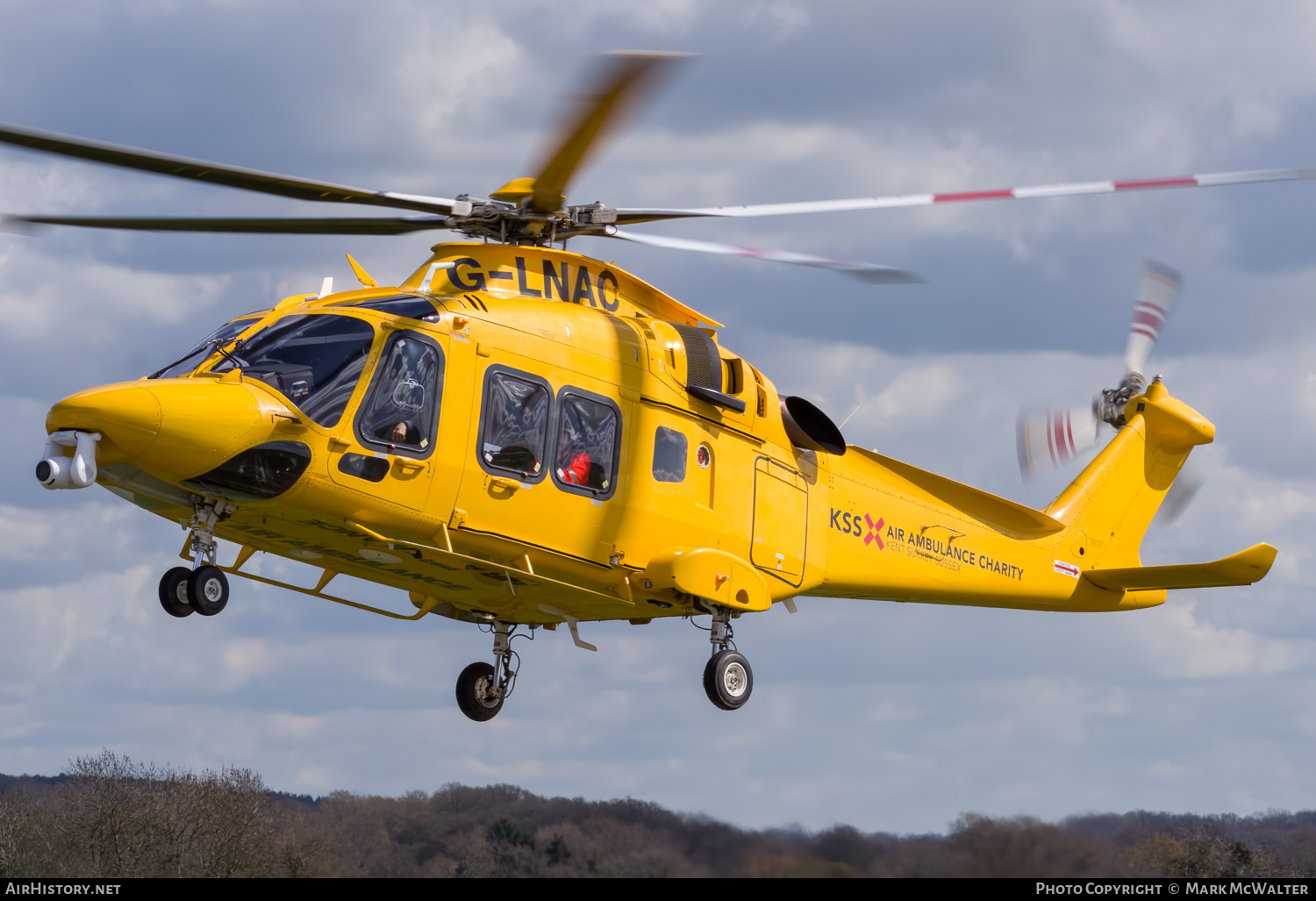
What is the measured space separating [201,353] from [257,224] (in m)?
2.07

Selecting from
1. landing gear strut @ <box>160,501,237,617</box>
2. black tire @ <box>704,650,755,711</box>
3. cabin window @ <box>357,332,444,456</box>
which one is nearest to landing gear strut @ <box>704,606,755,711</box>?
black tire @ <box>704,650,755,711</box>

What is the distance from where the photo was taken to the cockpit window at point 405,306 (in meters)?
15.1

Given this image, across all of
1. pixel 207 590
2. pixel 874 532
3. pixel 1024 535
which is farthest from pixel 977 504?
pixel 207 590

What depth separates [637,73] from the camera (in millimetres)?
12383

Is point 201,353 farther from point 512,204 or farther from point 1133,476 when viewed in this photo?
point 1133,476

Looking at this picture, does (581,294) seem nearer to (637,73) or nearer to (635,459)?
(635,459)

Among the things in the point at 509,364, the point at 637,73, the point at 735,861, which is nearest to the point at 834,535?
the point at 509,364

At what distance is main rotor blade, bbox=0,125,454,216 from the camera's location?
13.4 meters

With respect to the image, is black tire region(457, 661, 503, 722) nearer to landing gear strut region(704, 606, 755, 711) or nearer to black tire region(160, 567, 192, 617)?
landing gear strut region(704, 606, 755, 711)

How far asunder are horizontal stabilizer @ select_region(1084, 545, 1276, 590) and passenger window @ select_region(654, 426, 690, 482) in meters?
7.62

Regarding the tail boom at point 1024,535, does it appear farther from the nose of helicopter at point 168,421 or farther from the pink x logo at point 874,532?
the nose of helicopter at point 168,421

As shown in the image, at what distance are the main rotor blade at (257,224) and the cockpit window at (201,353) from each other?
4.73 ft

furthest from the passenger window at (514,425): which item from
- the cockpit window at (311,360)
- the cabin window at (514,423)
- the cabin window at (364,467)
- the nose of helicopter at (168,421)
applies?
the nose of helicopter at (168,421)

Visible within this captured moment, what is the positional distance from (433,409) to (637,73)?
420 centimetres
